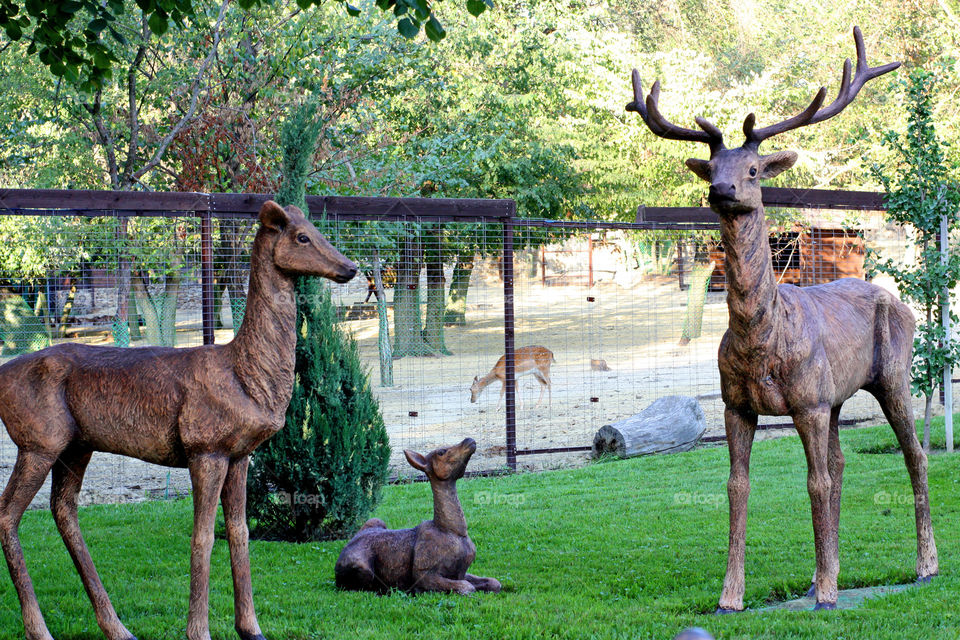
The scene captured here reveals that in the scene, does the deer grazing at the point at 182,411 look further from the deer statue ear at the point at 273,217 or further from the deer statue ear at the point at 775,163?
the deer statue ear at the point at 775,163

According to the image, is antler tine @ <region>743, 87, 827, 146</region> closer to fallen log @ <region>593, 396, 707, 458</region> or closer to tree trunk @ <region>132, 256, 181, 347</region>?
fallen log @ <region>593, 396, 707, 458</region>

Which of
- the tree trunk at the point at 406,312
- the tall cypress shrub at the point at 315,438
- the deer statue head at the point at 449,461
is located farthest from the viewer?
the tree trunk at the point at 406,312

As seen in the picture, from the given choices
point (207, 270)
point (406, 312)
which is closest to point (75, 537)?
point (207, 270)

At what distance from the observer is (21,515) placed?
4504mm

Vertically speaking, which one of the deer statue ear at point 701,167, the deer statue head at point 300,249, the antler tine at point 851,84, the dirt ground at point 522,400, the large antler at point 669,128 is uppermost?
the antler tine at point 851,84

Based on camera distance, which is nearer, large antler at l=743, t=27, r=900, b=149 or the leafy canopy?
large antler at l=743, t=27, r=900, b=149

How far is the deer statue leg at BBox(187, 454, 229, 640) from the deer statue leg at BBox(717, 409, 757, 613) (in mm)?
2759

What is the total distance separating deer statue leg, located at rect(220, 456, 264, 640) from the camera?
471cm

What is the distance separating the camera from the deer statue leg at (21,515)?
4.53 metres

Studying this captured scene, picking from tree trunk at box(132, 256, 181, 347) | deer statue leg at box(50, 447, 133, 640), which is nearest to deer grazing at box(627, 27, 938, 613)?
deer statue leg at box(50, 447, 133, 640)

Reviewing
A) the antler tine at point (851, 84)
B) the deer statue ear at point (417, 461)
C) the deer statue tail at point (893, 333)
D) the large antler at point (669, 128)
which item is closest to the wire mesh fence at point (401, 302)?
the deer statue ear at point (417, 461)

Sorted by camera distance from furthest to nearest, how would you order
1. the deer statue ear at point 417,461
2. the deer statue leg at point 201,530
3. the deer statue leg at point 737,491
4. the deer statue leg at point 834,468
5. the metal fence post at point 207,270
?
the metal fence post at point 207,270, the deer statue ear at point 417,461, the deer statue leg at point 834,468, the deer statue leg at point 737,491, the deer statue leg at point 201,530

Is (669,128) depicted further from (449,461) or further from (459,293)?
(459,293)

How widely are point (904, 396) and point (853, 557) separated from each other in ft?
4.10
